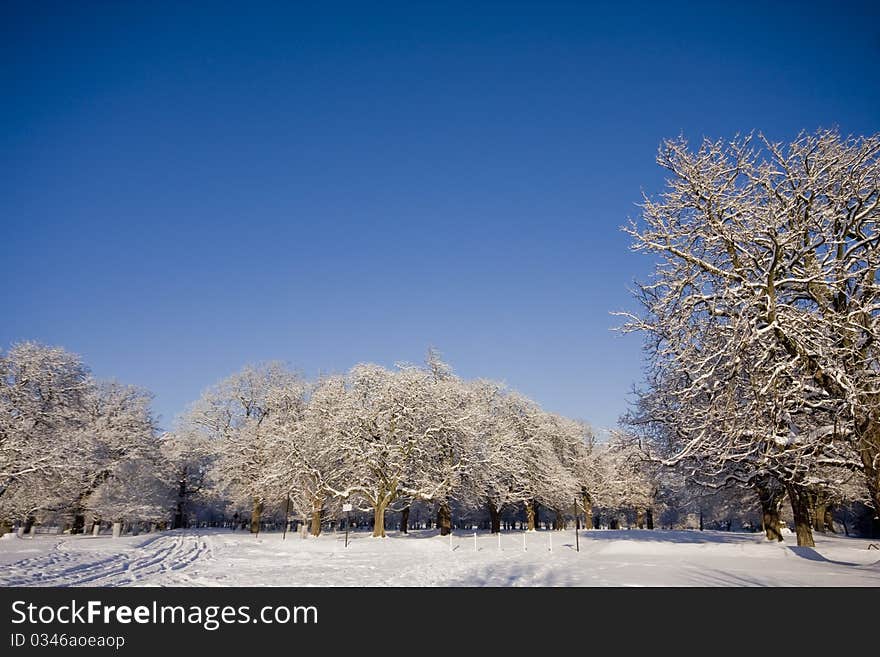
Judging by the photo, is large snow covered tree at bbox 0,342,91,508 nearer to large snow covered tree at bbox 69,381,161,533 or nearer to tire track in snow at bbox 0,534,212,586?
large snow covered tree at bbox 69,381,161,533

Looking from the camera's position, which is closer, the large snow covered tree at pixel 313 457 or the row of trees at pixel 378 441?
the row of trees at pixel 378 441

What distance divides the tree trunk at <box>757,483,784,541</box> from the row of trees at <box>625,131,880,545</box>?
1238 centimetres

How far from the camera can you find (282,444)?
41.3 m

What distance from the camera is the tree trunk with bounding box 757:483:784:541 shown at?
93.0ft

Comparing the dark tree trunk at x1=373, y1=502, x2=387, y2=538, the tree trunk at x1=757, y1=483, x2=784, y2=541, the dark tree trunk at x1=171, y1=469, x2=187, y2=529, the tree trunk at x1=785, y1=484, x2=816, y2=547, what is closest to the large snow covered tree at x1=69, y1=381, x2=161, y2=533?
the dark tree trunk at x1=171, y1=469, x2=187, y2=529

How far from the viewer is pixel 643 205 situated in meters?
17.8

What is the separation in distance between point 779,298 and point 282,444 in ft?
117

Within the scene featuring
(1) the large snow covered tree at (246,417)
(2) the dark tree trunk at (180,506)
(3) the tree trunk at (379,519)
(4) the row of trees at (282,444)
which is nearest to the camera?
(4) the row of trees at (282,444)

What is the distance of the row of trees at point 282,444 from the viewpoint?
3244 cm

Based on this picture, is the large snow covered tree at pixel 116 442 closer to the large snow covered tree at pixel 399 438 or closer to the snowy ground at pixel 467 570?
the large snow covered tree at pixel 399 438

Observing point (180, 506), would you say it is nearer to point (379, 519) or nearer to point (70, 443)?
point (70, 443)

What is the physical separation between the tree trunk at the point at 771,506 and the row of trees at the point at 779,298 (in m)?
12.4

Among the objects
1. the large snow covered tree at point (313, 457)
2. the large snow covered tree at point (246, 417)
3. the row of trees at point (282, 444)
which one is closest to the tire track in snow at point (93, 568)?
the row of trees at point (282, 444)
